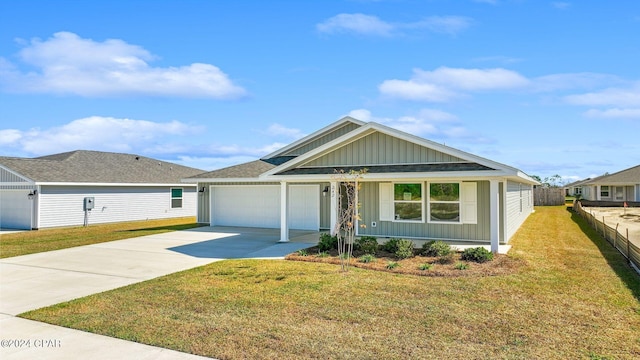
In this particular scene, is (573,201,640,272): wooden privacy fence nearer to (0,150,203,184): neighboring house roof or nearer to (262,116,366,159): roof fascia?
(262,116,366,159): roof fascia

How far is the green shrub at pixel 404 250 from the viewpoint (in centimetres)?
1142

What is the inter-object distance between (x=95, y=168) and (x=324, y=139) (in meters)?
14.6

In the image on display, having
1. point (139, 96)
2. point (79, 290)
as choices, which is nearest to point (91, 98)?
point (139, 96)

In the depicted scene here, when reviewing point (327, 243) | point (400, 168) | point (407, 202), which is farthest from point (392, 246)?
point (407, 202)

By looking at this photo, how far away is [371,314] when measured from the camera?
6.69 m

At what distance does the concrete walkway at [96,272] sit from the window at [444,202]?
4.77 metres

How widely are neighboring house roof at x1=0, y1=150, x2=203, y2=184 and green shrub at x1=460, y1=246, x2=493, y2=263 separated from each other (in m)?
20.3

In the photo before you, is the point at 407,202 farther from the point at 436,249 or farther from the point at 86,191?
the point at 86,191

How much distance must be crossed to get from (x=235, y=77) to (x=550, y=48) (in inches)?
465

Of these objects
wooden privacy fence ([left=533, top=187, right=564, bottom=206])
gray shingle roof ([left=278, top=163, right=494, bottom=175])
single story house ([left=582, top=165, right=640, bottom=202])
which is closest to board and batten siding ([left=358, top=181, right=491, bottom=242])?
gray shingle roof ([left=278, top=163, right=494, bottom=175])

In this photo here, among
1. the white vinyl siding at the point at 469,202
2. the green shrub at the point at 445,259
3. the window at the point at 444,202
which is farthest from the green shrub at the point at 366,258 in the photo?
the white vinyl siding at the point at 469,202

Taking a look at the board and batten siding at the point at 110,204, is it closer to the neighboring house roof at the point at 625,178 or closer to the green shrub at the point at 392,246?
the green shrub at the point at 392,246

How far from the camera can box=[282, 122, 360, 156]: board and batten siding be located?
20556mm

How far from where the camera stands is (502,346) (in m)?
5.36
